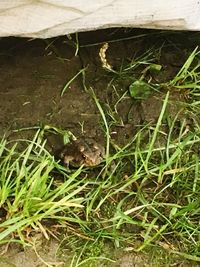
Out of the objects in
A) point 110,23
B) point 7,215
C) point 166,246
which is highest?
point 110,23

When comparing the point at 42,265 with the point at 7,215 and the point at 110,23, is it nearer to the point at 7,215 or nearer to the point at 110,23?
the point at 7,215

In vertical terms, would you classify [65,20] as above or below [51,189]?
above

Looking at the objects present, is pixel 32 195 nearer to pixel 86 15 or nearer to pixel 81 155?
pixel 81 155

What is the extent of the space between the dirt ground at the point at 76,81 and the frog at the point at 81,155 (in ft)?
0.33

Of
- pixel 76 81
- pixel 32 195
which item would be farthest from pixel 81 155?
pixel 76 81

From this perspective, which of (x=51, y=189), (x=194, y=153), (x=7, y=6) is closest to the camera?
(x=7, y=6)

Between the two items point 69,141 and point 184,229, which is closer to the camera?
point 184,229

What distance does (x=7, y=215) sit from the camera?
7.92ft

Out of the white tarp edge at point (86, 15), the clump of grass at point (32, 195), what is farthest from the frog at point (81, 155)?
the white tarp edge at point (86, 15)

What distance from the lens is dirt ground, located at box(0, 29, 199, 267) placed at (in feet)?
9.20

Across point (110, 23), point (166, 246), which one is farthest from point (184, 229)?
point (110, 23)

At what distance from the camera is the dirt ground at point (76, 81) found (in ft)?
9.20

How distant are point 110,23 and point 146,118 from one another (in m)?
0.49

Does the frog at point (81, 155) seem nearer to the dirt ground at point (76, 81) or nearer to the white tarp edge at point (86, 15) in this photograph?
the dirt ground at point (76, 81)
